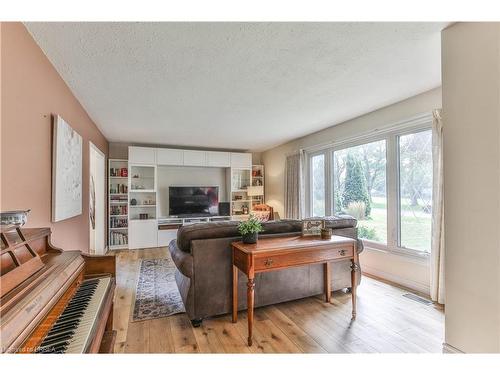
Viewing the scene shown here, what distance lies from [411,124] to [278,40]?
7.23 feet

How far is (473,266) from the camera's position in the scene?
5.11ft

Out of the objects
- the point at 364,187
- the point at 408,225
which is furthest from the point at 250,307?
the point at 364,187

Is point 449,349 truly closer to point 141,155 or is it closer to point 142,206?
point 142,206

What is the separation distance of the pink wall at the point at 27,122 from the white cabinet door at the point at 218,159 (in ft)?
12.2

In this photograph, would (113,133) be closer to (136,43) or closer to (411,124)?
(136,43)

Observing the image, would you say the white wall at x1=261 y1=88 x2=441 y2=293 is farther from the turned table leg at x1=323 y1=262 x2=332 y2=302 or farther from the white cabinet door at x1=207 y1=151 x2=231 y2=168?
the white cabinet door at x1=207 y1=151 x2=231 y2=168

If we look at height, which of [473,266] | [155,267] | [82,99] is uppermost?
[82,99]

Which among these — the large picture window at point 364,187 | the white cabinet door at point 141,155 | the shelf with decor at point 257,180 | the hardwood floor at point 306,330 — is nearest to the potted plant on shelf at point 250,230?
the hardwood floor at point 306,330

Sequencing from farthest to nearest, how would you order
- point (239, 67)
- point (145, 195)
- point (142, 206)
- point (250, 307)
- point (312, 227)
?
point (145, 195) < point (142, 206) < point (312, 227) < point (239, 67) < point (250, 307)

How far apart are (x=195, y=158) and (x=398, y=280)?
462 cm

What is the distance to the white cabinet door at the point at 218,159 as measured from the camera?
19.7 feet

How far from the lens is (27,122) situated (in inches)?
63.7
